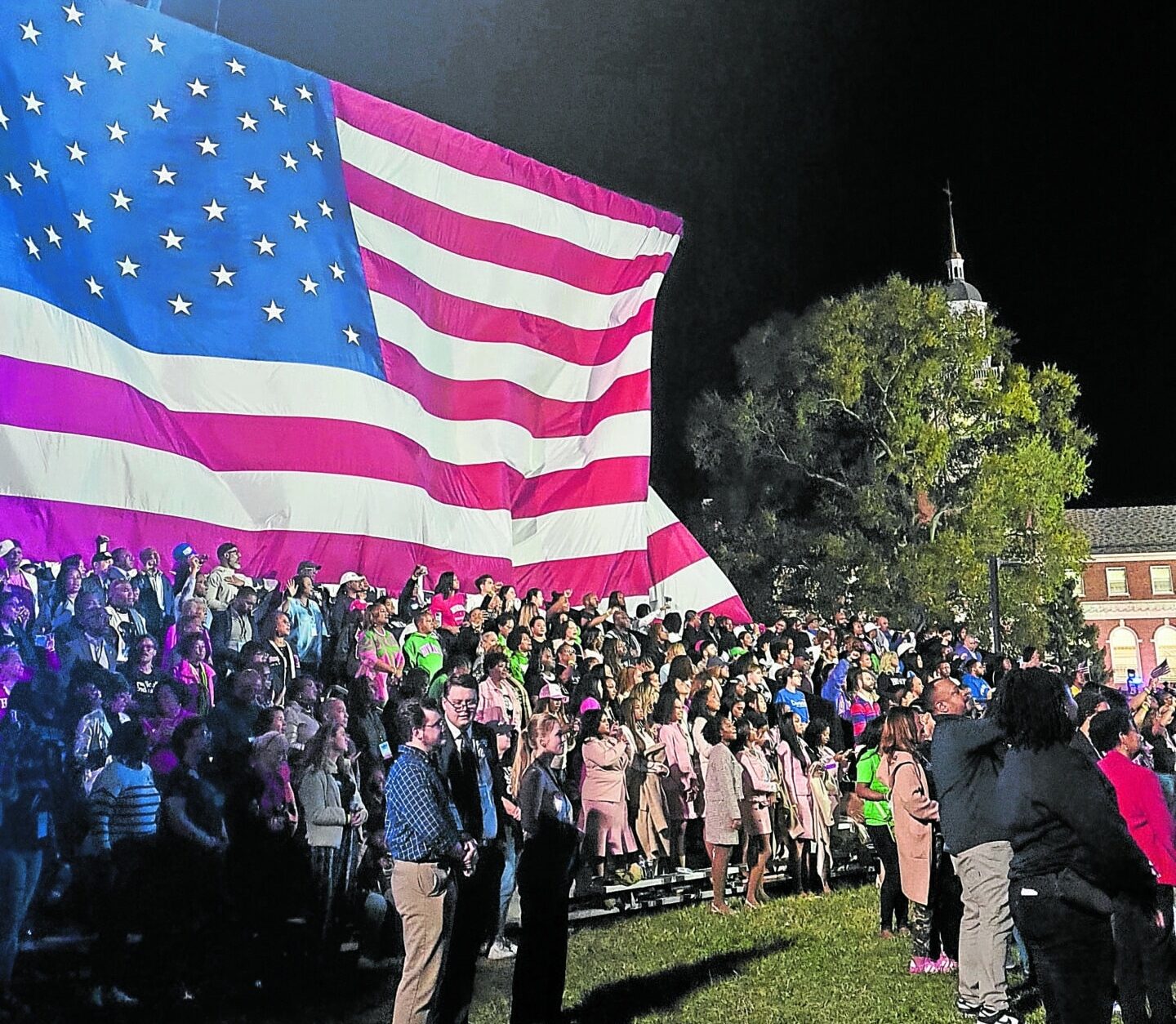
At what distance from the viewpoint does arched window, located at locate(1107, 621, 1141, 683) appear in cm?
9000

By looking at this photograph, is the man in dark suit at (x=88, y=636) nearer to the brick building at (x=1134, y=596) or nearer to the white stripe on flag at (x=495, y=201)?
the white stripe on flag at (x=495, y=201)

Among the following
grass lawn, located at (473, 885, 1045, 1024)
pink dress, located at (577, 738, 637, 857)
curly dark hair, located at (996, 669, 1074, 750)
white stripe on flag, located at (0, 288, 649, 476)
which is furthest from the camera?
pink dress, located at (577, 738, 637, 857)

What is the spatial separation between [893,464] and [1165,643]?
5715 centimetres

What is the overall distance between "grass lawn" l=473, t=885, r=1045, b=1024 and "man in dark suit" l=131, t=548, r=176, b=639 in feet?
10.5

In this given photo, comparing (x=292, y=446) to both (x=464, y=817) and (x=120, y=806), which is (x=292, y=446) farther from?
(x=464, y=817)

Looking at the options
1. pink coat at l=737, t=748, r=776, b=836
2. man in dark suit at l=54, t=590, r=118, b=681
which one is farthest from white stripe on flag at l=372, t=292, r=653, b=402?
pink coat at l=737, t=748, r=776, b=836

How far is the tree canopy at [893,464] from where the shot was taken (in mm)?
38156

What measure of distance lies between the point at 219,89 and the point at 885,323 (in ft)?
105

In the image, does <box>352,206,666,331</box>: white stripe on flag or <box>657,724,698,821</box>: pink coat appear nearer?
<box>352,206,666,331</box>: white stripe on flag

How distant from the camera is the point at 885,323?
132 feet

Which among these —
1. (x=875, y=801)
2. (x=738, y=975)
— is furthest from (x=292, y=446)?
(x=875, y=801)

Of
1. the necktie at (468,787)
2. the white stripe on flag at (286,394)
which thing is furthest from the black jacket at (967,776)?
the white stripe on flag at (286,394)

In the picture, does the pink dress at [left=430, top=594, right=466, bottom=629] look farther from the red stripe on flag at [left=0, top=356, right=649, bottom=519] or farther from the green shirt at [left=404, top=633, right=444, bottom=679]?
the red stripe on flag at [left=0, top=356, right=649, bottom=519]

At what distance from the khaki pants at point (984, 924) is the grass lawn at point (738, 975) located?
0.88ft
